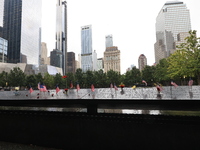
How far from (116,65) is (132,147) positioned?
165523mm

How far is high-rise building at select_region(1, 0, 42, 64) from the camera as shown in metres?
106

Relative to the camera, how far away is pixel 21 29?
354 feet

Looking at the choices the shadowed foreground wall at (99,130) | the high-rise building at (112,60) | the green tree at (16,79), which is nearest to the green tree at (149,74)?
the shadowed foreground wall at (99,130)

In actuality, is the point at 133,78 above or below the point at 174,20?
below

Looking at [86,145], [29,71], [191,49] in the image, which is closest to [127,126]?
A: [86,145]

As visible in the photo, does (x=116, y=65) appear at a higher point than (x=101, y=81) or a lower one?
higher

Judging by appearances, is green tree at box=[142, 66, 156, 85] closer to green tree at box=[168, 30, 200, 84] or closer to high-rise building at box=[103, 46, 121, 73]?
green tree at box=[168, 30, 200, 84]

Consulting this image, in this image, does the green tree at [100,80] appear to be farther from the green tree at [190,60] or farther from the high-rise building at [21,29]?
the high-rise building at [21,29]

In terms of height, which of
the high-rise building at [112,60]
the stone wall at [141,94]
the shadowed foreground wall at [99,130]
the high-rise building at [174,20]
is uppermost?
the high-rise building at [174,20]

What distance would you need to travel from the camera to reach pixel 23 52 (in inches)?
4240

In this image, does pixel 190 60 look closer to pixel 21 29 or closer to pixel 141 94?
pixel 141 94

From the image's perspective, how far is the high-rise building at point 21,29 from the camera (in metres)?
106

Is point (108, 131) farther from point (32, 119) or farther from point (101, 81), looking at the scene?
point (101, 81)

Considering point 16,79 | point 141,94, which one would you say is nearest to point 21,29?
point 16,79
